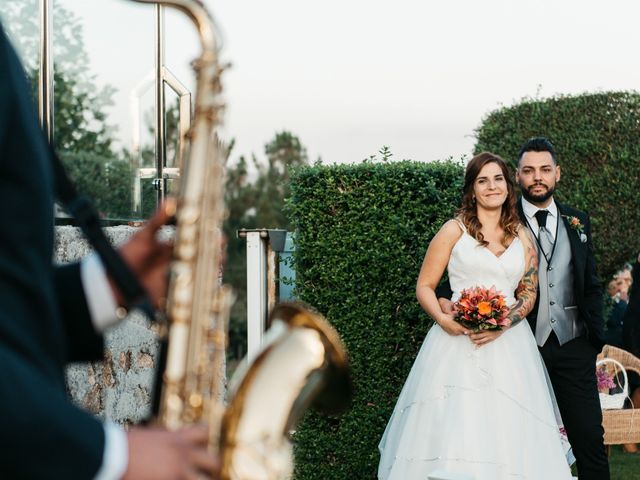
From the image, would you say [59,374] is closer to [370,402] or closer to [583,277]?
[583,277]

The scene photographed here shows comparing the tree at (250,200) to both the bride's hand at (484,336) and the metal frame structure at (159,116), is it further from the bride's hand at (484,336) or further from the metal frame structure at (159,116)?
the bride's hand at (484,336)

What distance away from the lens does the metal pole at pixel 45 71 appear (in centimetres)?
568

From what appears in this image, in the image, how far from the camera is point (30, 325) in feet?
4.71

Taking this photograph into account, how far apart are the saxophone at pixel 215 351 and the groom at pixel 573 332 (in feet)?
14.7

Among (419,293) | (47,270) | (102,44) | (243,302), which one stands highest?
(102,44)

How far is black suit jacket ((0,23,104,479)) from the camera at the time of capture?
129 cm

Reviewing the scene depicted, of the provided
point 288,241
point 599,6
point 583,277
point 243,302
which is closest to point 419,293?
point 583,277

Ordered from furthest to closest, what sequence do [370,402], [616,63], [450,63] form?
[450,63] < [616,63] < [370,402]

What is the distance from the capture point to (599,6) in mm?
12508

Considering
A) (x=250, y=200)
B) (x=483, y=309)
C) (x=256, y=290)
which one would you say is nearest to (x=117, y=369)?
(x=483, y=309)

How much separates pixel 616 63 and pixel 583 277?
8.53 meters

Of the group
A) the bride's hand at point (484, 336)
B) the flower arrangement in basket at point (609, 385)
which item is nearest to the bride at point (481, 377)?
the bride's hand at point (484, 336)

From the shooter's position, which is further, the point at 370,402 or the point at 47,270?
the point at 370,402

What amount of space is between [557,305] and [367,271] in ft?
4.98
